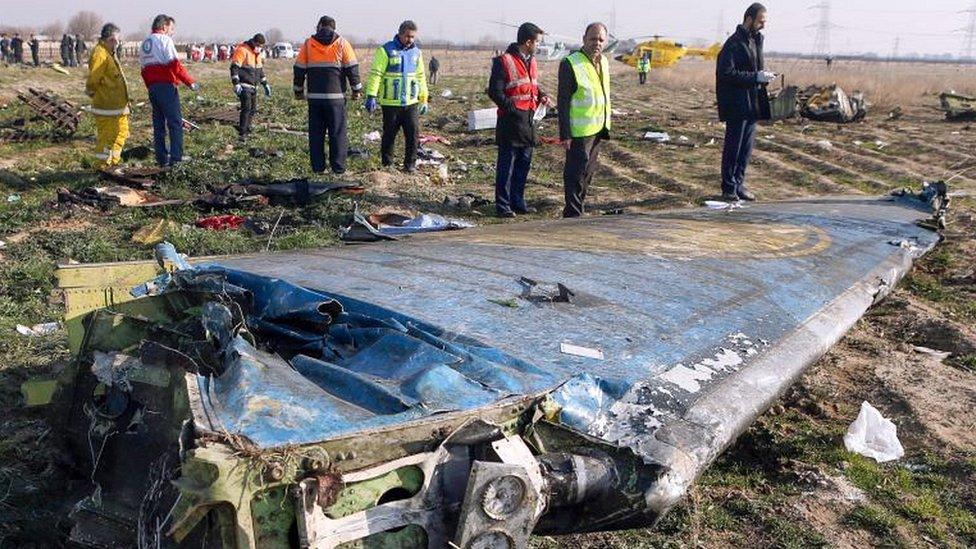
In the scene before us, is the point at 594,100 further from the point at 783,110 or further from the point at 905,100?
the point at 905,100

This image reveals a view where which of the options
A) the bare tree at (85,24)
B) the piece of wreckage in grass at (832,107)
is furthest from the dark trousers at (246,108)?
the bare tree at (85,24)

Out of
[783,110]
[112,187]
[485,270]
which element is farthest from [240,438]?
[783,110]

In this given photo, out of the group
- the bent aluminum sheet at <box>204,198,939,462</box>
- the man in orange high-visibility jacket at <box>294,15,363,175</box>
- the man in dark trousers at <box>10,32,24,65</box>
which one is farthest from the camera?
the man in dark trousers at <box>10,32,24,65</box>

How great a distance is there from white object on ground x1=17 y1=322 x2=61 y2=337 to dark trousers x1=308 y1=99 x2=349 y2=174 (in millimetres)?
4630

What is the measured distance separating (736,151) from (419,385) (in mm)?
6884

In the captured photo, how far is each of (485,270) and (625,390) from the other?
3.54 feet

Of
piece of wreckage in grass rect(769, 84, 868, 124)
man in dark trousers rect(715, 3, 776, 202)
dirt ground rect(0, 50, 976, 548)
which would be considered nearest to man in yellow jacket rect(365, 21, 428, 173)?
dirt ground rect(0, 50, 976, 548)

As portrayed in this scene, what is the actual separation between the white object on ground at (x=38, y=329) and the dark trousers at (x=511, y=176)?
4.21 m

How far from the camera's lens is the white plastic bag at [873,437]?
3.54 meters

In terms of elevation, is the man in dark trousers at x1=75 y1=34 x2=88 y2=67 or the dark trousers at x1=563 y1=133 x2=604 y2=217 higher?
the man in dark trousers at x1=75 y1=34 x2=88 y2=67

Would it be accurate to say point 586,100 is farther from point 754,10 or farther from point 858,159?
point 858,159

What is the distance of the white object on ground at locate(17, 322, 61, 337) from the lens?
4.37 metres

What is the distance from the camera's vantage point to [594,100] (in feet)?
23.2

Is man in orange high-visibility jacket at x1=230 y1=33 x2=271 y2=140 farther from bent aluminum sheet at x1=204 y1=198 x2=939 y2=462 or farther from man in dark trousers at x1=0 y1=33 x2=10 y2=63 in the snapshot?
man in dark trousers at x1=0 y1=33 x2=10 y2=63
